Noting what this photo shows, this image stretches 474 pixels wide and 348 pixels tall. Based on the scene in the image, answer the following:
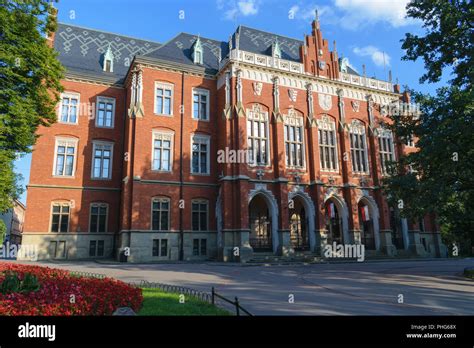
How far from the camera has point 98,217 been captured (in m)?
27.2

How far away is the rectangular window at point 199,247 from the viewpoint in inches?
1027

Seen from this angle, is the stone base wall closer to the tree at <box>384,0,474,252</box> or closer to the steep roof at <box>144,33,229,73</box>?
the steep roof at <box>144,33,229,73</box>

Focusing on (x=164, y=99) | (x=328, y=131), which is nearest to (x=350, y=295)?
(x=164, y=99)

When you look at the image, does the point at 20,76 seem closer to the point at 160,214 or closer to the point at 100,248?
the point at 160,214

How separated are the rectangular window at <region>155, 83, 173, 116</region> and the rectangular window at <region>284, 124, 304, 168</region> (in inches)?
381

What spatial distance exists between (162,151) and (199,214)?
5687 mm

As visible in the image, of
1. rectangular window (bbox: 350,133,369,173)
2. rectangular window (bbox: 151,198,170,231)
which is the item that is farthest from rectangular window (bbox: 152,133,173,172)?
rectangular window (bbox: 350,133,369,173)

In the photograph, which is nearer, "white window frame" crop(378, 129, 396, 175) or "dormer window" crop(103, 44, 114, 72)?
"dormer window" crop(103, 44, 114, 72)

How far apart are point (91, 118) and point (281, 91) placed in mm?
15871

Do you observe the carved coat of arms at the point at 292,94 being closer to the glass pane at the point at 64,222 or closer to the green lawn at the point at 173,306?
the glass pane at the point at 64,222

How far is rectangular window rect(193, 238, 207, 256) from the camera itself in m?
26.1
